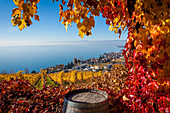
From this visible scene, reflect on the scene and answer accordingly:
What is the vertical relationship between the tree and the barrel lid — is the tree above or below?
above

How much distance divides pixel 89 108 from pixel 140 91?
1.24 m

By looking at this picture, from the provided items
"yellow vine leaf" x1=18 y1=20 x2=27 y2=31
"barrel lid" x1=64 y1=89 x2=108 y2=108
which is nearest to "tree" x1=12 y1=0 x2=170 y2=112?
"yellow vine leaf" x1=18 y1=20 x2=27 y2=31

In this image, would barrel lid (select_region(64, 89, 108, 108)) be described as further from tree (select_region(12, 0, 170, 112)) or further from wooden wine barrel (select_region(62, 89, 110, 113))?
tree (select_region(12, 0, 170, 112))

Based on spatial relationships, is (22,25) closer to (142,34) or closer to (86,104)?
(86,104)

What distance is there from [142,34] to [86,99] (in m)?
1.24

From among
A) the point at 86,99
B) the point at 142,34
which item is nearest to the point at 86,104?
the point at 86,99

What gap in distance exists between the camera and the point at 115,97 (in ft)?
10.1

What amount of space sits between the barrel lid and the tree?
774 millimetres

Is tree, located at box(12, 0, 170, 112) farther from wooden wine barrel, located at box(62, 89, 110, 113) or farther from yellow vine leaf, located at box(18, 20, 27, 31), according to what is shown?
wooden wine barrel, located at box(62, 89, 110, 113)

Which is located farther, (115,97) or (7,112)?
(7,112)

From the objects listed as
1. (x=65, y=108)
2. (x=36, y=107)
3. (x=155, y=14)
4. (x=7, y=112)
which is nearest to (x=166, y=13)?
(x=155, y=14)

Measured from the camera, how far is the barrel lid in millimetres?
1604

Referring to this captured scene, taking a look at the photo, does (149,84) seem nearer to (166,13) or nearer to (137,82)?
(137,82)

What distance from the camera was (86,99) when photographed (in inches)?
72.9
